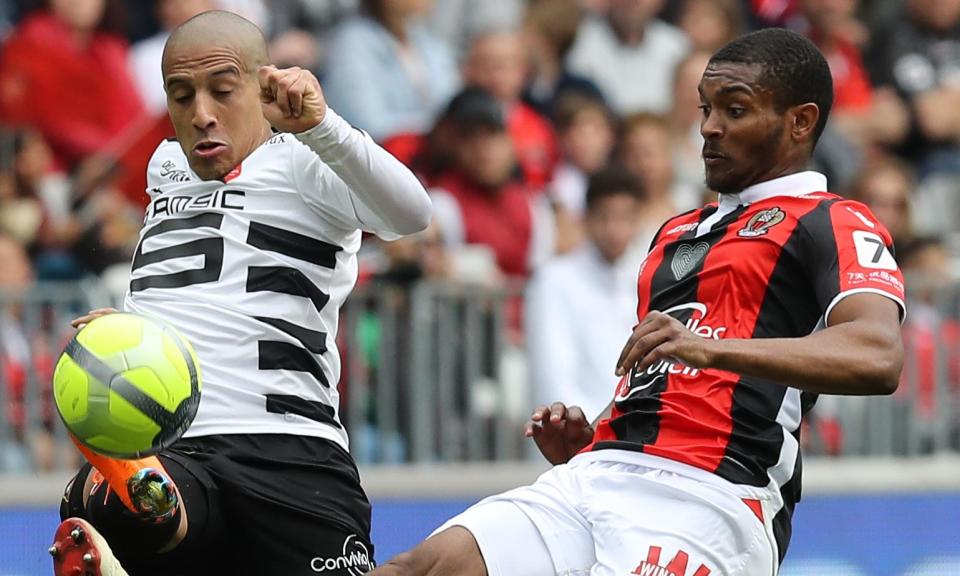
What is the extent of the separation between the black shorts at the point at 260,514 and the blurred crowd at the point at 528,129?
3.70m

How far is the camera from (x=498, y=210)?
34.0ft

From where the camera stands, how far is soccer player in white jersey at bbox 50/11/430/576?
17.2ft

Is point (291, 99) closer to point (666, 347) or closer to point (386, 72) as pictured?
point (666, 347)

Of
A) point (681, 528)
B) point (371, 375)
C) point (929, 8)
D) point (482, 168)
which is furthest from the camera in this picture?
point (929, 8)

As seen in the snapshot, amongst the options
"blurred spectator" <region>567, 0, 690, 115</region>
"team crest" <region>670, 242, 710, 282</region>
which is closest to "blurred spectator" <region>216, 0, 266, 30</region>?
"blurred spectator" <region>567, 0, 690, 115</region>

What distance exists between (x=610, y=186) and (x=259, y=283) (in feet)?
14.3

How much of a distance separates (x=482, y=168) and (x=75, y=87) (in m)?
2.63

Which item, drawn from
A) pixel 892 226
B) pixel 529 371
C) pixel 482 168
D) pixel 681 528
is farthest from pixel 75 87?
pixel 681 528

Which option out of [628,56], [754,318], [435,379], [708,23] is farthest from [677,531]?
[708,23]

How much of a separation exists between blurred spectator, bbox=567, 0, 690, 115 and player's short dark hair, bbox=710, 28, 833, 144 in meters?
6.90

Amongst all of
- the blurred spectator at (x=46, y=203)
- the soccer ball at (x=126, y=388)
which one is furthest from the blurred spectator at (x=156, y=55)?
the soccer ball at (x=126, y=388)

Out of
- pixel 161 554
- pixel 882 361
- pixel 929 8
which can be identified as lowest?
pixel 161 554

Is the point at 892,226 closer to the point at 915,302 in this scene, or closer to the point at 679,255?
the point at 915,302

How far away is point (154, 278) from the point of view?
5664 mm
